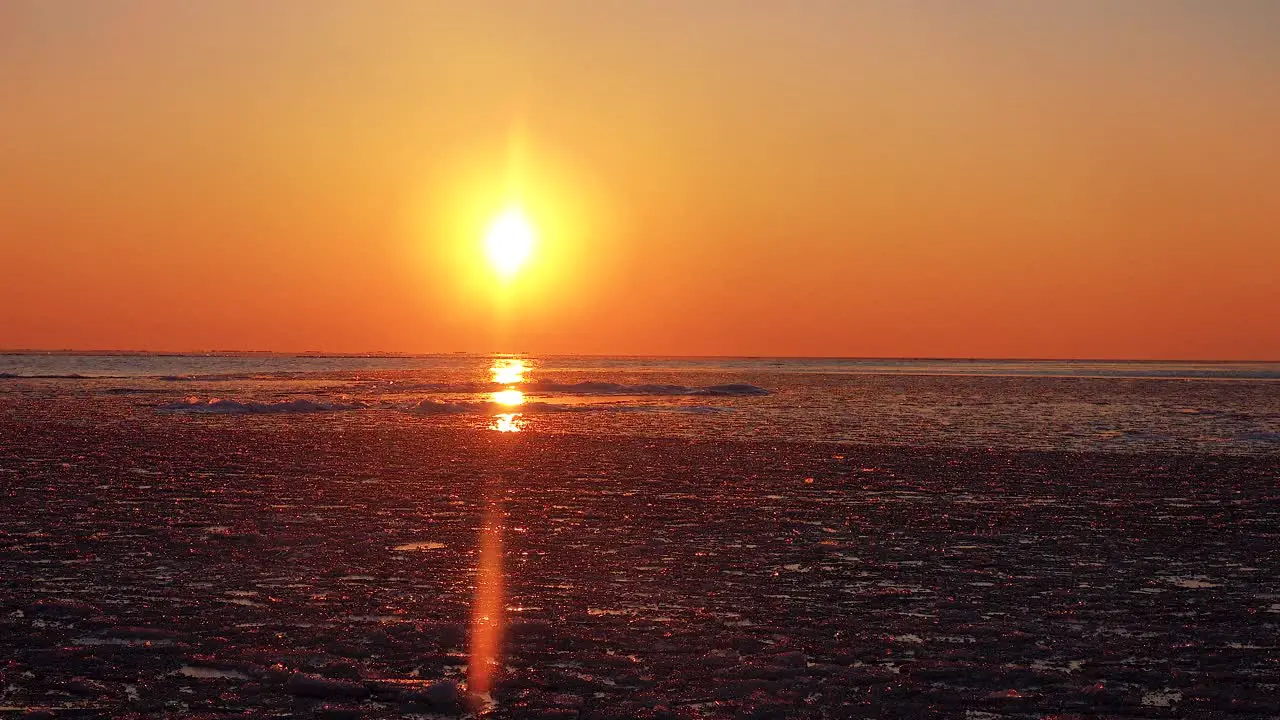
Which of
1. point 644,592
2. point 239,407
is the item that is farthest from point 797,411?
point 644,592

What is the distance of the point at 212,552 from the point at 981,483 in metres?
16.4

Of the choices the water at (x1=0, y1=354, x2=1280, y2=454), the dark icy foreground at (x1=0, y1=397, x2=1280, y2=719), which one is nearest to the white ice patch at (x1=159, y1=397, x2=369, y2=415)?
the water at (x1=0, y1=354, x2=1280, y2=454)

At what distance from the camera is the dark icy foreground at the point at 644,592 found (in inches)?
378

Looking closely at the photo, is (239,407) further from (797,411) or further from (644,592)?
(644,592)

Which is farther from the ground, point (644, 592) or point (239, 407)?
point (239, 407)

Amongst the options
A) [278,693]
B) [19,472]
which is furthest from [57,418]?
[278,693]

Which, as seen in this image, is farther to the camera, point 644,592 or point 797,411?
point 797,411

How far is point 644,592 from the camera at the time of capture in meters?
13.3

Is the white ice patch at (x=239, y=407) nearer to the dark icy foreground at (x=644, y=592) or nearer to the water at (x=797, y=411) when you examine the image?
the water at (x=797, y=411)

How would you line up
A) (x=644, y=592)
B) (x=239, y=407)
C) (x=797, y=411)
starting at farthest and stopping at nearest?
(x=797, y=411)
(x=239, y=407)
(x=644, y=592)

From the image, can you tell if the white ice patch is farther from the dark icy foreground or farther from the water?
the dark icy foreground

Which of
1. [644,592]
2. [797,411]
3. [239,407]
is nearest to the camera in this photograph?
[644,592]

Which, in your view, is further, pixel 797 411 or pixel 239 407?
pixel 797 411

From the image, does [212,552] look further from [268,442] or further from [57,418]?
[57,418]
